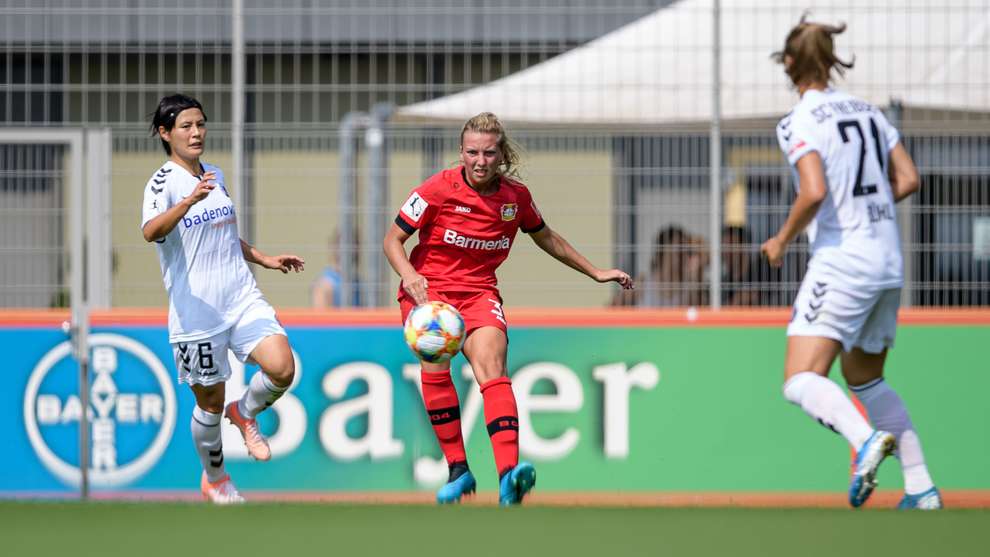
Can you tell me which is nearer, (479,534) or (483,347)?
(479,534)

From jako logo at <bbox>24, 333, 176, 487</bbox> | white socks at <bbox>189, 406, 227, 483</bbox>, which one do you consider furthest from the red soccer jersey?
jako logo at <bbox>24, 333, 176, 487</bbox>

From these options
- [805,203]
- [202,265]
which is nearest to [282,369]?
[202,265]

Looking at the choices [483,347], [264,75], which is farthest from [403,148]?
[483,347]

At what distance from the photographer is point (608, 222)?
945cm

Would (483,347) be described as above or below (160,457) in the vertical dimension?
above

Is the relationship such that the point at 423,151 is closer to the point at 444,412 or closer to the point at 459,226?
the point at 459,226

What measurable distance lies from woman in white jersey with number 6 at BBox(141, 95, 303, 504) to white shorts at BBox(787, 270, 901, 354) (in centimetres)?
249

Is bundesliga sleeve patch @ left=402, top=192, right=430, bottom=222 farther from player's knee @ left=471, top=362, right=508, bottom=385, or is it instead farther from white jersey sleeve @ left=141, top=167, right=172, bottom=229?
white jersey sleeve @ left=141, top=167, right=172, bottom=229

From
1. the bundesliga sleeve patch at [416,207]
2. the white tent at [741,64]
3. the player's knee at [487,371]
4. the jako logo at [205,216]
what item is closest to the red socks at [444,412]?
the player's knee at [487,371]

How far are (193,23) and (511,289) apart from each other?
2505 millimetres

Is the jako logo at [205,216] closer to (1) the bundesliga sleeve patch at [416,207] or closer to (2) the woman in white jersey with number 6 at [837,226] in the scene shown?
(1) the bundesliga sleeve patch at [416,207]

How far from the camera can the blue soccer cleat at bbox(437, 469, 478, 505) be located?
7.11 m

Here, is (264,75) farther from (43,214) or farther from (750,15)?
(750,15)

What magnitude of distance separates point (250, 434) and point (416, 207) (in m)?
1.44
